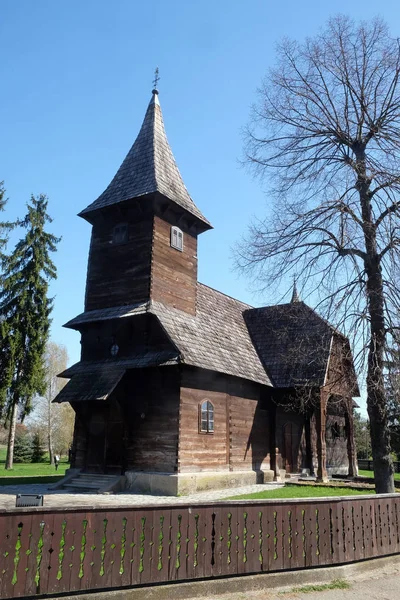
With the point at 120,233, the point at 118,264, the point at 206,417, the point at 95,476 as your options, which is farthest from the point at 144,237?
the point at 95,476

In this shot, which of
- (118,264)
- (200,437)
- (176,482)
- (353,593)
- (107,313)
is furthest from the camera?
(118,264)

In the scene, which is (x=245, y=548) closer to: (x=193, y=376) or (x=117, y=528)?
(x=117, y=528)

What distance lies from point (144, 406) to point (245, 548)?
34.6 feet

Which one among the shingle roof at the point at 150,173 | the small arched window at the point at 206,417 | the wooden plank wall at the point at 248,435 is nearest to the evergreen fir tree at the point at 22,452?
the wooden plank wall at the point at 248,435

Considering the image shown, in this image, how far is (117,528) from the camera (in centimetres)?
618

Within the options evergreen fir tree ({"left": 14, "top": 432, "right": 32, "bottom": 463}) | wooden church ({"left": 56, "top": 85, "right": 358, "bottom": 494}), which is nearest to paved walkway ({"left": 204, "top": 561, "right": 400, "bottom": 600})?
wooden church ({"left": 56, "top": 85, "right": 358, "bottom": 494})

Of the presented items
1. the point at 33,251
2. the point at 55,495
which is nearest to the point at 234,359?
the point at 55,495

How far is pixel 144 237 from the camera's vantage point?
19031 millimetres

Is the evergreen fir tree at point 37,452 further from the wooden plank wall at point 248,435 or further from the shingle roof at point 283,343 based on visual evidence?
the wooden plank wall at point 248,435

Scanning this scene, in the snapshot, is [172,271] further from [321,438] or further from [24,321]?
[24,321]

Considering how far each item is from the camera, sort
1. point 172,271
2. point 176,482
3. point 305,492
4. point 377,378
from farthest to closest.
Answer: point 172,271 < point 305,492 < point 176,482 < point 377,378

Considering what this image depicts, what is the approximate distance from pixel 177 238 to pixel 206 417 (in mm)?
7307

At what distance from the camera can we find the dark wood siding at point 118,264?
18.6 m

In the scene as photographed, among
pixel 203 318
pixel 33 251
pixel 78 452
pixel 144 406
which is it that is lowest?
pixel 78 452
